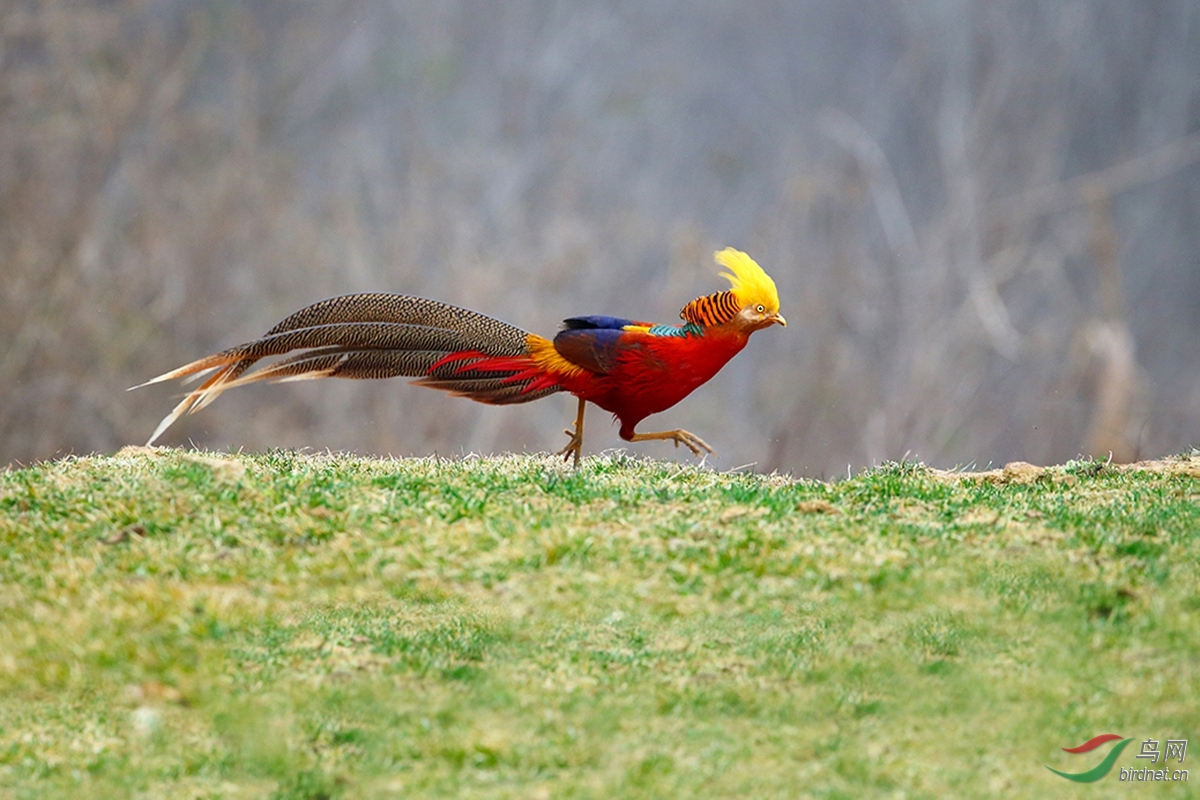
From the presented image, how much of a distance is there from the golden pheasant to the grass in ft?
2.00

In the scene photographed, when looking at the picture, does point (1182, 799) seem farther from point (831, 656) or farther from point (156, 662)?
point (156, 662)

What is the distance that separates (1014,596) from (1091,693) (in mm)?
691

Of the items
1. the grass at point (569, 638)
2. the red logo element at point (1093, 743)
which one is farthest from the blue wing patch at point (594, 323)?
the red logo element at point (1093, 743)

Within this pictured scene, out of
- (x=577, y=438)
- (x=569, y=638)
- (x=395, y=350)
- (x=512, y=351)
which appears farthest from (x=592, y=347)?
(x=569, y=638)

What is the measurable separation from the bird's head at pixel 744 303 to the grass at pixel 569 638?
895 millimetres

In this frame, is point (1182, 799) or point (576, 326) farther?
point (576, 326)

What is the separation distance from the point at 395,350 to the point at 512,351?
0.60 metres

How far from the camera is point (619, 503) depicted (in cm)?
548

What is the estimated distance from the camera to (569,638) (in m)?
4.29

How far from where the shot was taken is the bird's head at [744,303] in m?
6.05

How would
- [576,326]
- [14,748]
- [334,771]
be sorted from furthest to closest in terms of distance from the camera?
[576,326]
[14,748]
[334,771]

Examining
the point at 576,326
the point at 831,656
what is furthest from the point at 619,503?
the point at 831,656

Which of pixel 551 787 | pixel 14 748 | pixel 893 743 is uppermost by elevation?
pixel 893 743

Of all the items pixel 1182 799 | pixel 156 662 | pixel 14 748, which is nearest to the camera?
pixel 1182 799
